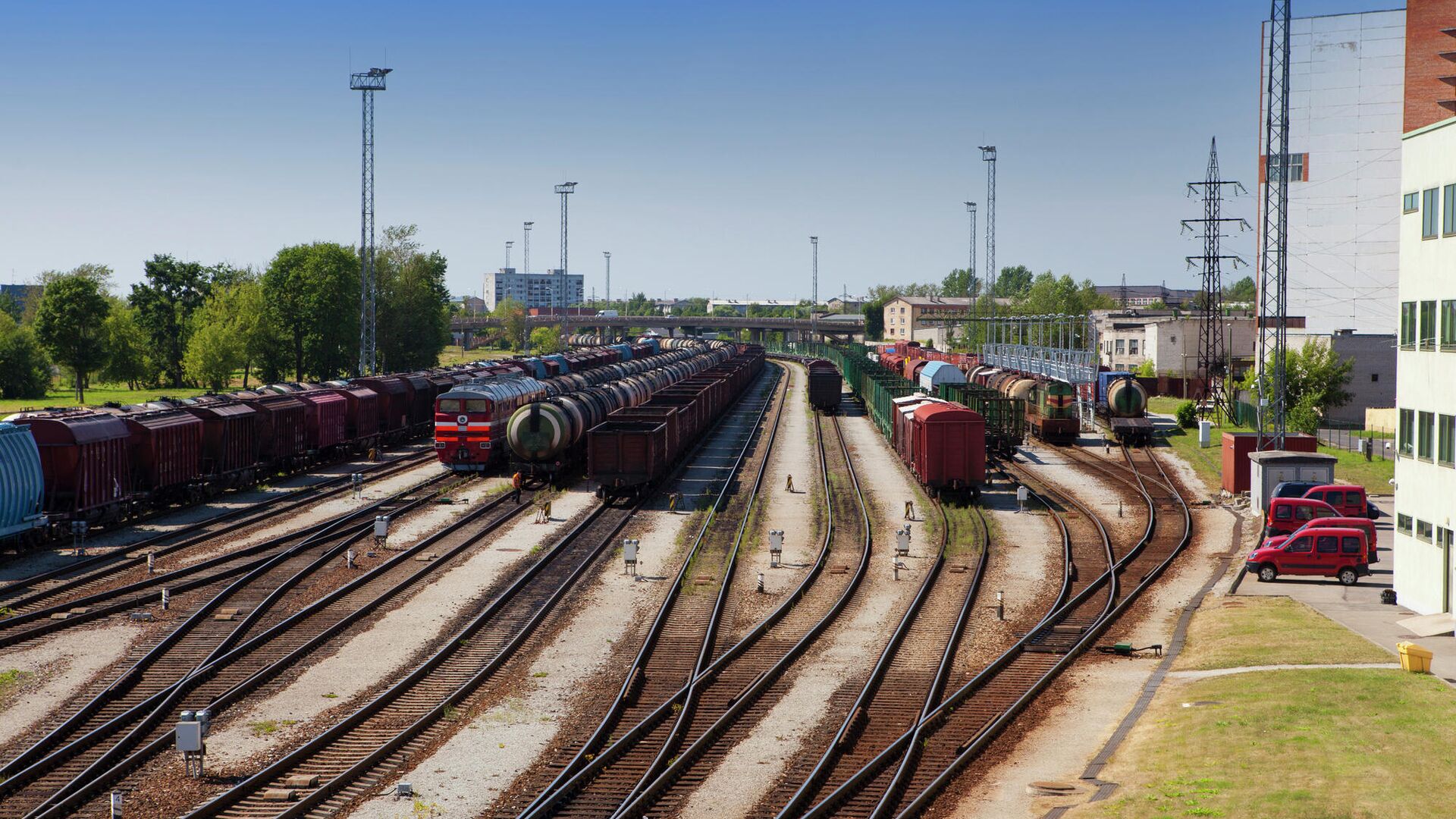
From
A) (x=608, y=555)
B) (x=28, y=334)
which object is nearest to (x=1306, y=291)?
(x=608, y=555)

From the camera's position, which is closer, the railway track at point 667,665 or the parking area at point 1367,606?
the railway track at point 667,665

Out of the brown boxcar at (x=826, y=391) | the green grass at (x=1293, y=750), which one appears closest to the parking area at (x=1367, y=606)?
the green grass at (x=1293, y=750)

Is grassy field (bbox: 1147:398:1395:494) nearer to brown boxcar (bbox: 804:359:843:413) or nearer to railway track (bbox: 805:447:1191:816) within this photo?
railway track (bbox: 805:447:1191:816)

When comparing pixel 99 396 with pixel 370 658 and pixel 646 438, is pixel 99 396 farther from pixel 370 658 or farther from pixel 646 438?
pixel 370 658

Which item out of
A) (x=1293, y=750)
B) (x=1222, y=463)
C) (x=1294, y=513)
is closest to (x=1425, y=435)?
(x=1294, y=513)

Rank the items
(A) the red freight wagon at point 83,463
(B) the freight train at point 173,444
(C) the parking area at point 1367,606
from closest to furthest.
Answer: (C) the parking area at point 1367,606
(B) the freight train at point 173,444
(A) the red freight wagon at point 83,463

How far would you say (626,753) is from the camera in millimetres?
17594

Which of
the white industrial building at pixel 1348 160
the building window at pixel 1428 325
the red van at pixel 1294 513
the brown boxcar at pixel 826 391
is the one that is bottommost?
the red van at pixel 1294 513

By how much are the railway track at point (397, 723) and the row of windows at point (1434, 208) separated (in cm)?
2034

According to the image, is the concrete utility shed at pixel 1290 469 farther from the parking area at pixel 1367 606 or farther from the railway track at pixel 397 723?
the railway track at pixel 397 723

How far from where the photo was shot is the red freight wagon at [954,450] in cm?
4156

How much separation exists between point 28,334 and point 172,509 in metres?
75.4

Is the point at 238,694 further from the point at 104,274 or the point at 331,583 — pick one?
the point at 104,274

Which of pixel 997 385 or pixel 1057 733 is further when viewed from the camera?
pixel 997 385
